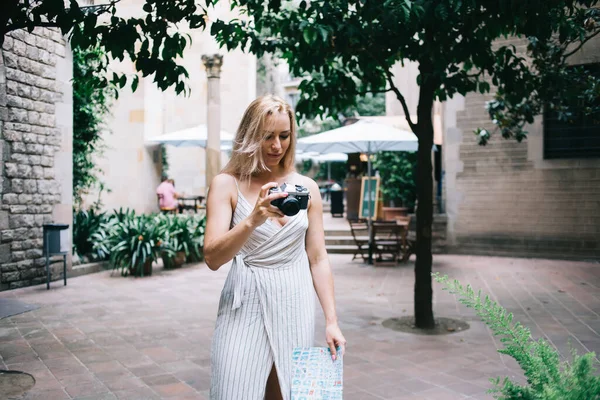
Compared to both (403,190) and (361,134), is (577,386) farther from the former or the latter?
(403,190)

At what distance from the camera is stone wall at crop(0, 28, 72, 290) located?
841 cm

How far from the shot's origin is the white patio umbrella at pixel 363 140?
1118 cm

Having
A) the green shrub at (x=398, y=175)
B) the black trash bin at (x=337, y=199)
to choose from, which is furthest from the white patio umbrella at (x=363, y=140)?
the black trash bin at (x=337, y=199)

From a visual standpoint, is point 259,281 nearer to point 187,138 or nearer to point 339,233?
point 339,233

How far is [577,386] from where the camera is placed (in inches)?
53.4

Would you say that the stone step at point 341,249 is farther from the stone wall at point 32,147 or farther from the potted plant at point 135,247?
the stone wall at point 32,147

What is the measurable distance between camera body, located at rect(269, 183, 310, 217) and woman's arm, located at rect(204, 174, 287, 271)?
0.06 feet

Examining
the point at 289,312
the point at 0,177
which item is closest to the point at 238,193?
the point at 289,312

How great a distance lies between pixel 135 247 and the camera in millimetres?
10078

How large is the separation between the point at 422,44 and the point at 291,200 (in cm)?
459

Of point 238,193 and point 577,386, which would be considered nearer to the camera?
point 577,386

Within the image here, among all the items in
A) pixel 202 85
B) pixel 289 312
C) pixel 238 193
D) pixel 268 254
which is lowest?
pixel 289 312

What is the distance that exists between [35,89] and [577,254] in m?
10.6

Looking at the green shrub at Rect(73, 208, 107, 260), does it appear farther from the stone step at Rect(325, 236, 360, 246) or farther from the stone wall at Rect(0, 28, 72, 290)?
the stone step at Rect(325, 236, 360, 246)
